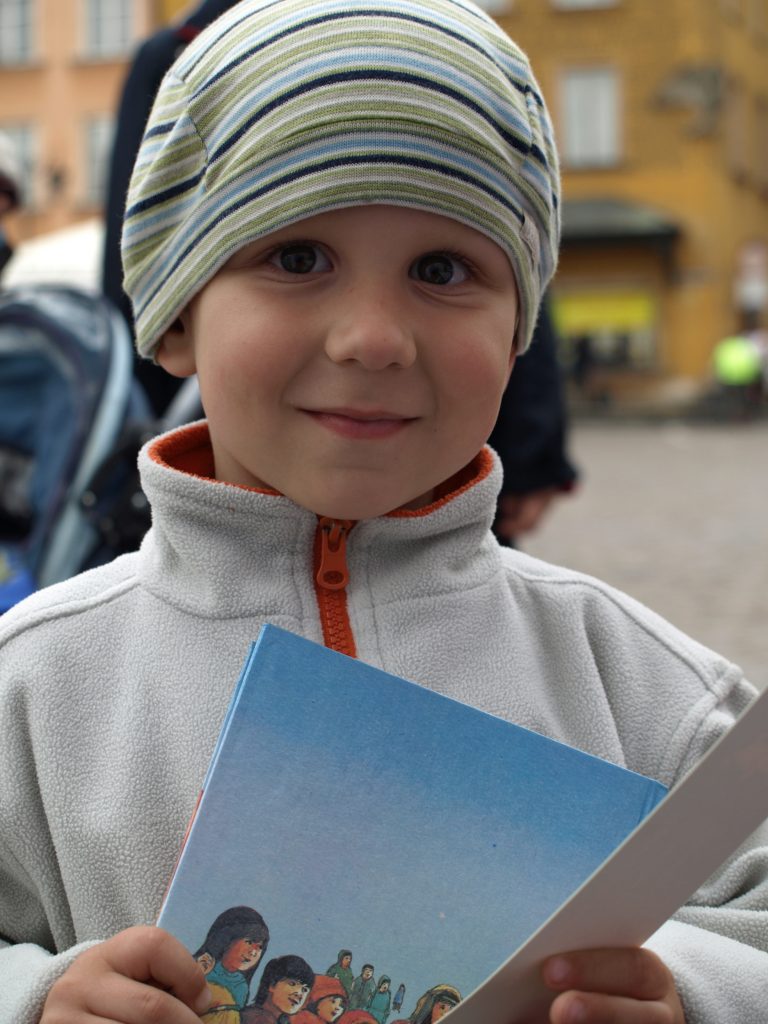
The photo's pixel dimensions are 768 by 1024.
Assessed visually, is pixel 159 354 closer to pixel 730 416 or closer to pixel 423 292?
pixel 423 292

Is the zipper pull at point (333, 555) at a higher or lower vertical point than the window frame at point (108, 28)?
higher

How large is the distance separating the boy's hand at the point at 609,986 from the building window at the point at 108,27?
27523 mm

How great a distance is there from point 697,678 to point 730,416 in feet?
67.5

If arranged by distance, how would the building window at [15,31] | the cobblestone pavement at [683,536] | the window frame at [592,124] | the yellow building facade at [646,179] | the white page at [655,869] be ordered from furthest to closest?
the building window at [15,31]
the window frame at [592,124]
the yellow building facade at [646,179]
the cobblestone pavement at [683,536]
the white page at [655,869]

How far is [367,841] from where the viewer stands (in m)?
1.13

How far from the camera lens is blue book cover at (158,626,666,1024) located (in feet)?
3.65

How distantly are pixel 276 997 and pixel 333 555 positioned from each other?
37 centimetres

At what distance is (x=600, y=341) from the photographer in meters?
24.9

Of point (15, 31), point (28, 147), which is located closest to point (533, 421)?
point (28, 147)

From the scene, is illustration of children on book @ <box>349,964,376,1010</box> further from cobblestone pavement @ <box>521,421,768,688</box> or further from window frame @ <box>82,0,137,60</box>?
window frame @ <box>82,0,137,60</box>

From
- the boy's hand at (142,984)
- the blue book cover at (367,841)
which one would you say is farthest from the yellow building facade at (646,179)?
the boy's hand at (142,984)

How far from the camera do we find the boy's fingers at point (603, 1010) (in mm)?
1067

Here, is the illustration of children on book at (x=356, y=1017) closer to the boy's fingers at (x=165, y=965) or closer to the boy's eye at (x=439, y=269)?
the boy's fingers at (x=165, y=965)

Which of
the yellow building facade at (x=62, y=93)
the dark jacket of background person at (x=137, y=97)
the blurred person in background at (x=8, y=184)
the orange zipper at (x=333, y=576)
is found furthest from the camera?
the yellow building facade at (x=62, y=93)
